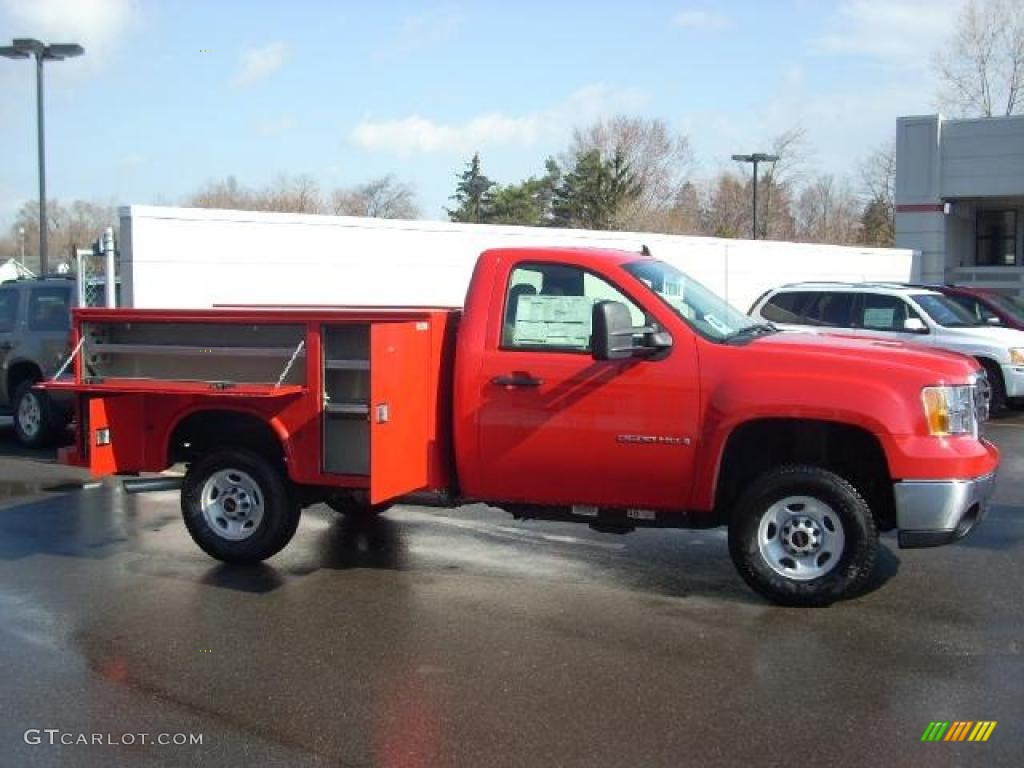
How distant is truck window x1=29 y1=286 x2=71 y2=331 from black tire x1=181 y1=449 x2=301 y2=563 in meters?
6.48

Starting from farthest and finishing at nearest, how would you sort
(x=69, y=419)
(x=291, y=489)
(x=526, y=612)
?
(x=69, y=419), (x=291, y=489), (x=526, y=612)

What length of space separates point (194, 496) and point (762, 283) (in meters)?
16.4

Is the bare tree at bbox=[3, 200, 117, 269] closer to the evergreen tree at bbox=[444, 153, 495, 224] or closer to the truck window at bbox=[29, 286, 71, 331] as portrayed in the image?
the evergreen tree at bbox=[444, 153, 495, 224]

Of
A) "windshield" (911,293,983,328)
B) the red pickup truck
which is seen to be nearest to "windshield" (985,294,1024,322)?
"windshield" (911,293,983,328)

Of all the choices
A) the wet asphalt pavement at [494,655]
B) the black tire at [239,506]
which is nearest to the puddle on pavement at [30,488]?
the wet asphalt pavement at [494,655]

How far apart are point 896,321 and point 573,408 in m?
8.82

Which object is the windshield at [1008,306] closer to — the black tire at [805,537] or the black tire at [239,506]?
the black tire at [805,537]

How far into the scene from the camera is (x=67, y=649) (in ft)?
17.9

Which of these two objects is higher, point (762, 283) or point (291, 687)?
point (762, 283)

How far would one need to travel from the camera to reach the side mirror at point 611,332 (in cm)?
594

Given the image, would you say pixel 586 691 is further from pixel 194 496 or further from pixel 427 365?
pixel 194 496

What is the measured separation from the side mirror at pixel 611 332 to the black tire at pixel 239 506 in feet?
7.85

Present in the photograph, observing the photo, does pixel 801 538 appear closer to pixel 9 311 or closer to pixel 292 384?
pixel 292 384

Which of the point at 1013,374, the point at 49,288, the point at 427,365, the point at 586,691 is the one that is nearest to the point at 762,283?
the point at 1013,374
